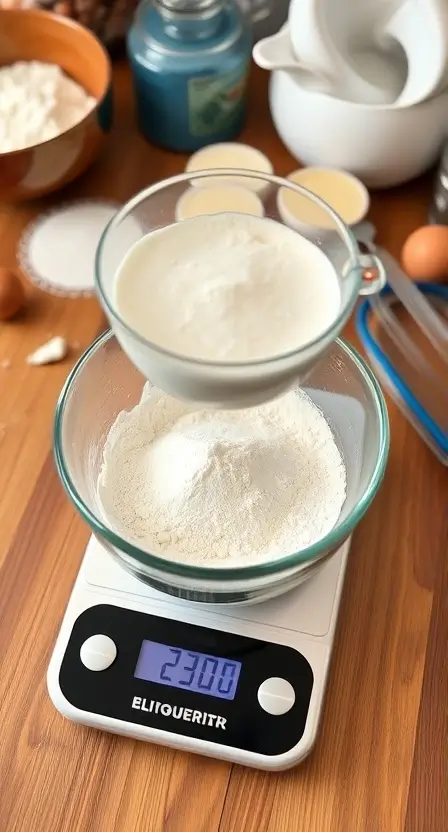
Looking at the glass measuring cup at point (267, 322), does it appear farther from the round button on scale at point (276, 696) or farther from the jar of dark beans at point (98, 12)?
the jar of dark beans at point (98, 12)

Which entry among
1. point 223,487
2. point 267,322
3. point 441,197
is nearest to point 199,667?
point 223,487

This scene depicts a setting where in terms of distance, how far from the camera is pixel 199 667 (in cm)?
60

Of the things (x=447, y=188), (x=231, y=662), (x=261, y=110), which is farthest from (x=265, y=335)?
(x=261, y=110)

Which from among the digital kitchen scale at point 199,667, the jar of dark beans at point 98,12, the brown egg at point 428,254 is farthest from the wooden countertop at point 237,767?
the jar of dark beans at point 98,12

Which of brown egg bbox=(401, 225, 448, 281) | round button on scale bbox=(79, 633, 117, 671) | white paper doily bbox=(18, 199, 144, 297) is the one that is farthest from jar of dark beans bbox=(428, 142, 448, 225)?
round button on scale bbox=(79, 633, 117, 671)

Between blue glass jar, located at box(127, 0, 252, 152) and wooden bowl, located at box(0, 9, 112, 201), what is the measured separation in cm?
5

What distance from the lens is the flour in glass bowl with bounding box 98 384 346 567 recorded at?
22.3 inches

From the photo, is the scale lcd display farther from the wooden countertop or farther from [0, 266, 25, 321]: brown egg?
[0, 266, 25, 321]: brown egg

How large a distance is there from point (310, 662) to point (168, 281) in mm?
323

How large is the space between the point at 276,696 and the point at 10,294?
46cm

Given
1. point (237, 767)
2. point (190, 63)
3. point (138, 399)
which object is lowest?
point (237, 767)

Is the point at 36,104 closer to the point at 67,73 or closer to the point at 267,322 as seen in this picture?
the point at 67,73

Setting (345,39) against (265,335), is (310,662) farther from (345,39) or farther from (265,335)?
(345,39)

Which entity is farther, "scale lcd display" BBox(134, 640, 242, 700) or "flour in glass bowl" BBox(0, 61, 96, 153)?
"flour in glass bowl" BBox(0, 61, 96, 153)
